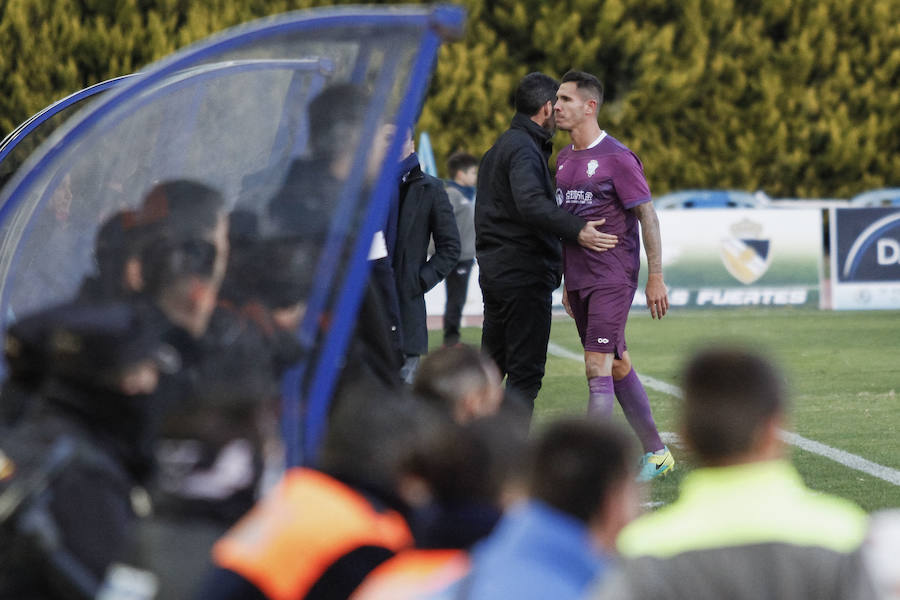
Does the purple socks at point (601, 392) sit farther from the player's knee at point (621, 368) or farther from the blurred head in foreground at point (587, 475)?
the blurred head in foreground at point (587, 475)

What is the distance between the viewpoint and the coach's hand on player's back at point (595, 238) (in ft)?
22.0

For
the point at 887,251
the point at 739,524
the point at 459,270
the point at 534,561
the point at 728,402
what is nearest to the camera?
the point at 534,561

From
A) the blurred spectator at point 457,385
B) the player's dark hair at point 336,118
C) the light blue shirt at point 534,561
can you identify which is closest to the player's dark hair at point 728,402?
the light blue shirt at point 534,561

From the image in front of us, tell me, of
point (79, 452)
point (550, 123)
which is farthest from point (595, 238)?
point (79, 452)

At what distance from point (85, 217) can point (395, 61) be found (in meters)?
0.97

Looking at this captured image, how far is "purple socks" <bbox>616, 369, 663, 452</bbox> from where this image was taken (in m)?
6.86

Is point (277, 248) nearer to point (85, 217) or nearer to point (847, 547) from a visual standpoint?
point (85, 217)

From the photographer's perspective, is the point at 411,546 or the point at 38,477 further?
the point at 38,477

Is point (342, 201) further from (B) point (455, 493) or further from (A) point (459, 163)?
(A) point (459, 163)

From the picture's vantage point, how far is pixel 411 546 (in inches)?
111

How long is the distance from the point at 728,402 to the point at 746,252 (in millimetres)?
14851

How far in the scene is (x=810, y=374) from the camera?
11.1m

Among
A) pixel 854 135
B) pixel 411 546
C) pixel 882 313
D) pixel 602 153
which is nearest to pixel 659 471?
pixel 602 153

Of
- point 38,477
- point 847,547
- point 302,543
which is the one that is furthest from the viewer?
point 38,477
